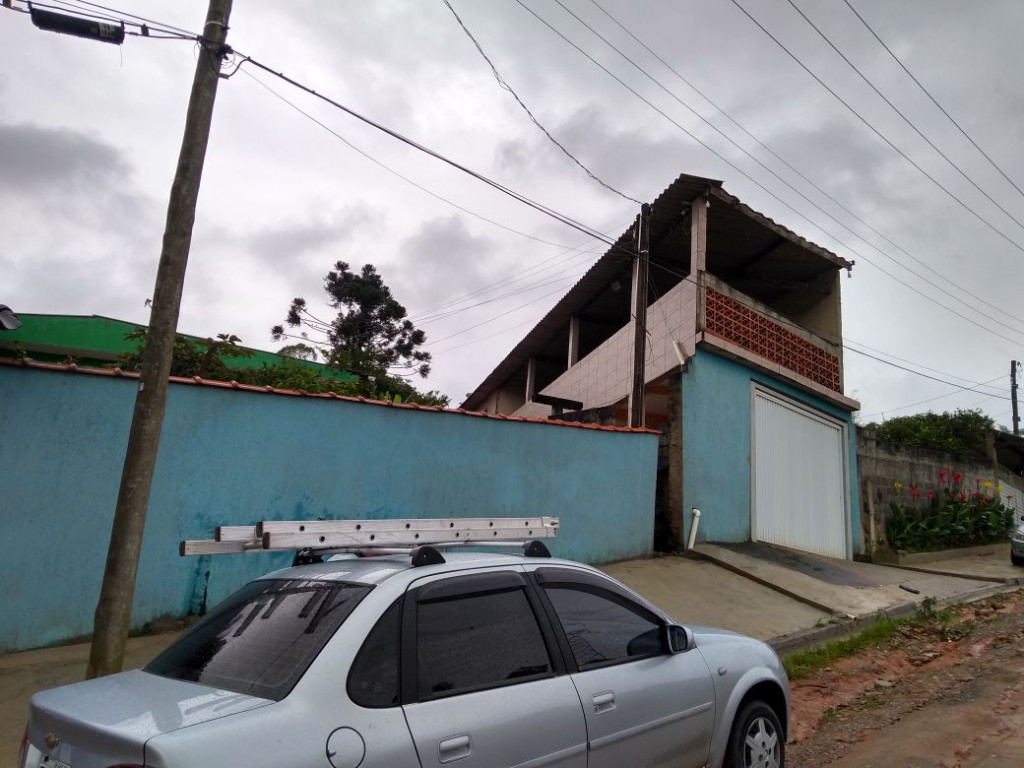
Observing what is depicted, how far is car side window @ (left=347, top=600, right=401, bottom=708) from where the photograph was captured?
2.21 metres

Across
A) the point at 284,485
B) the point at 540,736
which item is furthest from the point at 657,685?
the point at 284,485

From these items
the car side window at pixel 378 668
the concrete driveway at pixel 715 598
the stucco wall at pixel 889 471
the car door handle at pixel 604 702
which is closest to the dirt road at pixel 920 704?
the concrete driveway at pixel 715 598

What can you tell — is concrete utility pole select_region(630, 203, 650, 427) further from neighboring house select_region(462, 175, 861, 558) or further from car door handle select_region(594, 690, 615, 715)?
car door handle select_region(594, 690, 615, 715)

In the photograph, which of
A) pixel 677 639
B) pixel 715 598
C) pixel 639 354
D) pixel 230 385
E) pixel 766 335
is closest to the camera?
pixel 677 639

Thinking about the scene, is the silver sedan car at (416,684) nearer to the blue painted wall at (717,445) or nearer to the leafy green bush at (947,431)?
the blue painted wall at (717,445)

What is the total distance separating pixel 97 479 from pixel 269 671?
14.8 feet

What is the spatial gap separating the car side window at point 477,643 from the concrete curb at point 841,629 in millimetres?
4619

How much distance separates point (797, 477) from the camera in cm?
1311

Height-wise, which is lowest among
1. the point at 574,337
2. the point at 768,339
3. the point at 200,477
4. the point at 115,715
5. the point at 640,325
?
the point at 115,715

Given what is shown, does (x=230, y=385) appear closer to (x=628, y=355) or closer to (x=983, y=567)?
(x=628, y=355)

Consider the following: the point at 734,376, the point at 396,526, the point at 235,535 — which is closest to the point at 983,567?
the point at 734,376

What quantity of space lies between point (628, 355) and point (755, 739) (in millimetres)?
10784

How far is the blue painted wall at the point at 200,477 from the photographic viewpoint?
555 cm

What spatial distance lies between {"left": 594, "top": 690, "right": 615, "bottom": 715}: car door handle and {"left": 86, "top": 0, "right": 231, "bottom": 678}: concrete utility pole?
3.07m
